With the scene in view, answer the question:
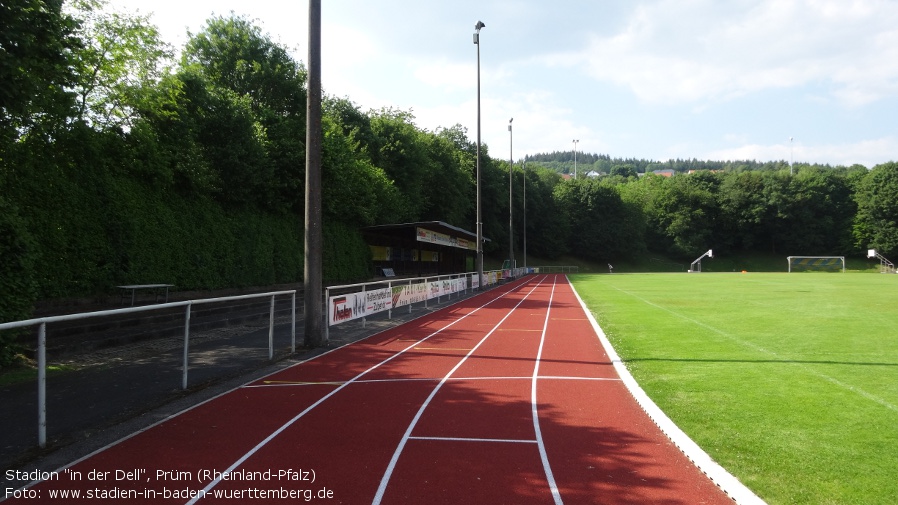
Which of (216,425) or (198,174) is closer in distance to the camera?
(216,425)

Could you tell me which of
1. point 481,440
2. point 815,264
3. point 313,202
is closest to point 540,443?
point 481,440

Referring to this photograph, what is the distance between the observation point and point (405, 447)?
5.39 metres

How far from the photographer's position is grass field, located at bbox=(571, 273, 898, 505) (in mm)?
4422

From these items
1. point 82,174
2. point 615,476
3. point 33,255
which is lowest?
point 615,476

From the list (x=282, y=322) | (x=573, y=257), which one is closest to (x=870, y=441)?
(x=282, y=322)

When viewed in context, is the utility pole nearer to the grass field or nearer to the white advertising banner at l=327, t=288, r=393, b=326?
the white advertising banner at l=327, t=288, r=393, b=326

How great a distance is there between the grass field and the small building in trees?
15.1 meters

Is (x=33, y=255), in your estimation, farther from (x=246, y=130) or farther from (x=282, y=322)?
(x=246, y=130)

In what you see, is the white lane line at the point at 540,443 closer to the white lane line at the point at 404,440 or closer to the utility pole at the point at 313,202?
the white lane line at the point at 404,440

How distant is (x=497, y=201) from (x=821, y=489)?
72073 millimetres

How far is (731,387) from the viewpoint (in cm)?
742

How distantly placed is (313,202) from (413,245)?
2344 cm

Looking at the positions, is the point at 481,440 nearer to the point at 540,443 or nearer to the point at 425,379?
the point at 540,443

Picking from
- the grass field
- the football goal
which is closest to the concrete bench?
the grass field
